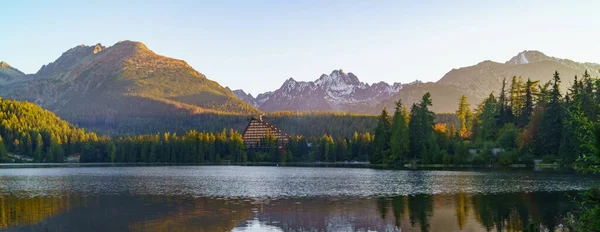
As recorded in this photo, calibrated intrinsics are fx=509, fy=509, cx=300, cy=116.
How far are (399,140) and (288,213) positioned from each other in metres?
91.1

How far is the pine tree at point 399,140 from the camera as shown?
428 ft

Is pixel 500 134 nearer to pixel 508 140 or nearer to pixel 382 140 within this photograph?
pixel 508 140

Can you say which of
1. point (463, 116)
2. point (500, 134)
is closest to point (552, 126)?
point (500, 134)

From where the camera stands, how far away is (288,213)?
4494 centimetres

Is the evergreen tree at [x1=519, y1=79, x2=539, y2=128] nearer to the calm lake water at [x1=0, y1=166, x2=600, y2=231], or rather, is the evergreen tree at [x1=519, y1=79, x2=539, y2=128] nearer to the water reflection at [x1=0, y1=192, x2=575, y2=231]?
the calm lake water at [x1=0, y1=166, x2=600, y2=231]

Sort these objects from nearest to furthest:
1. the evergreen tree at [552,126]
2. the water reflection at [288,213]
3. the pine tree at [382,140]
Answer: the water reflection at [288,213] < the evergreen tree at [552,126] < the pine tree at [382,140]

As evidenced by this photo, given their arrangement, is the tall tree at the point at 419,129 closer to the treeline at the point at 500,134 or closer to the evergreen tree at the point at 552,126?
the treeline at the point at 500,134

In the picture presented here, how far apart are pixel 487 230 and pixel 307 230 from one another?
12.7 meters

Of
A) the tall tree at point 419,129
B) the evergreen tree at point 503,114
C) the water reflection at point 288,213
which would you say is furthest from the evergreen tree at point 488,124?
the water reflection at point 288,213

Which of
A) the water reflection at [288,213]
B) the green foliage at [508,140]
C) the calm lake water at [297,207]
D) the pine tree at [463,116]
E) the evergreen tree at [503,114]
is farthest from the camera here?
the pine tree at [463,116]

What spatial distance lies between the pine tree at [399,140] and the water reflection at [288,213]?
2888 inches

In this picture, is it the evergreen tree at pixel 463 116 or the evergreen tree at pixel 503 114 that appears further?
the evergreen tree at pixel 463 116

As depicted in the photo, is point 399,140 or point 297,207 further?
point 399,140

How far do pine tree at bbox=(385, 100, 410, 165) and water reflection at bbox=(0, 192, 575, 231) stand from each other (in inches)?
2888
